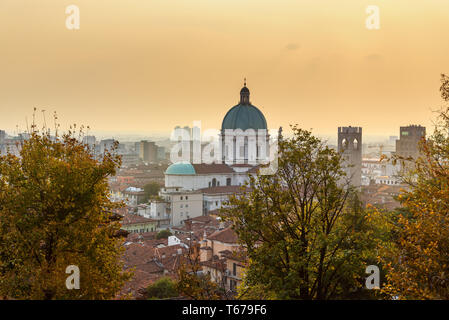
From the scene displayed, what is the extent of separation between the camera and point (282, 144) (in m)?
11.8

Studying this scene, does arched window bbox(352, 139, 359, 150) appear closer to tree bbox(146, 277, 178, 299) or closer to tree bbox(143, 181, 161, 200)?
tree bbox(143, 181, 161, 200)

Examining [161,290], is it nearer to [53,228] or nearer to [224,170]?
[53,228]

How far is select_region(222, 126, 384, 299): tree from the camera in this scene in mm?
10531

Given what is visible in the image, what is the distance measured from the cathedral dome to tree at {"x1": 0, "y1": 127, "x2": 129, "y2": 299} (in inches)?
2624

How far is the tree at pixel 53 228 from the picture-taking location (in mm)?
10172

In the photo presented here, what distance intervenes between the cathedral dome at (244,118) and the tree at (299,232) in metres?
66.4

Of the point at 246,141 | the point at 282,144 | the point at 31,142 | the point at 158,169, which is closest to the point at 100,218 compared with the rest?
the point at 31,142

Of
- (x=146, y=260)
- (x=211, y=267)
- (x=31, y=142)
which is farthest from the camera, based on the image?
(x=146, y=260)

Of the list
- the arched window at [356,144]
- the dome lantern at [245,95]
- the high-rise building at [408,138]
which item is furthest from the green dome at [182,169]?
the high-rise building at [408,138]

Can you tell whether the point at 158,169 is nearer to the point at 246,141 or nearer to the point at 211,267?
the point at 246,141

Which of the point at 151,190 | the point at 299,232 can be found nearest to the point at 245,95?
the point at 151,190

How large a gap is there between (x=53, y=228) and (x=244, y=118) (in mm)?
68782
